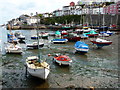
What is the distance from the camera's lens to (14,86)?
1441cm

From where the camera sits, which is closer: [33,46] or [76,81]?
[76,81]

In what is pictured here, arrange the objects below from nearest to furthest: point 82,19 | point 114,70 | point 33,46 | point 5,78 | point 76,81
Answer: point 76,81
point 5,78
point 114,70
point 33,46
point 82,19

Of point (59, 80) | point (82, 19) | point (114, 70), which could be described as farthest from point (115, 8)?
point (59, 80)

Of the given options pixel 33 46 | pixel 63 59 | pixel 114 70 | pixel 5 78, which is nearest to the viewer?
pixel 5 78

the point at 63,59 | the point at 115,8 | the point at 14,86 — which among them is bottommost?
the point at 14,86

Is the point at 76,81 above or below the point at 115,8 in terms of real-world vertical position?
below

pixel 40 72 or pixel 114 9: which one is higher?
pixel 114 9

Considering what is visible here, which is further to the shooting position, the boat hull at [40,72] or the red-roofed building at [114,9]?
the red-roofed building at [114,9]

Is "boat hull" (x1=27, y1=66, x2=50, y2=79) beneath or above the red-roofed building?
beneath

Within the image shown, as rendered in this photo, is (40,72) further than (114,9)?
No

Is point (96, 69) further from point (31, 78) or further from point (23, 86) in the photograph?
point (23, 86)

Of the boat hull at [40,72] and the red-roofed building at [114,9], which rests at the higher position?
the red-roofed building at [114,9]

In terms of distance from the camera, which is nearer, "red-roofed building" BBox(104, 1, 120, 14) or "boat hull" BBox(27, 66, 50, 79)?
"boat hull" BBox(27, 66, 50, 79)

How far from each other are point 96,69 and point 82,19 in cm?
8538
